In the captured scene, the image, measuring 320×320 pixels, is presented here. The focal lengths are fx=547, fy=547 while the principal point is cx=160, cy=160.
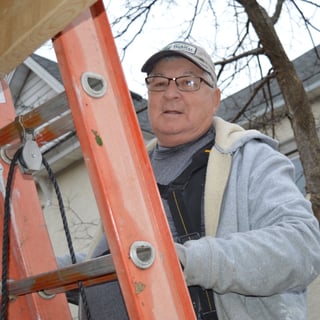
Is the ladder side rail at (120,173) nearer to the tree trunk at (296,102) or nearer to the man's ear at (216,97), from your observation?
the man's ear at (216,97)

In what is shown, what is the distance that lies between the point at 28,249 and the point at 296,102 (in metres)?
4.07

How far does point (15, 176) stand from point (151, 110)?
883 millimetres

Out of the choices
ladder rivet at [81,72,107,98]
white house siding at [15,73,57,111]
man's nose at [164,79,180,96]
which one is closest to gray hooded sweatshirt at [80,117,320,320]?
man's nose at [164,79,180,96]

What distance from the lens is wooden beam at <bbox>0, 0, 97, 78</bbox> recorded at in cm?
102

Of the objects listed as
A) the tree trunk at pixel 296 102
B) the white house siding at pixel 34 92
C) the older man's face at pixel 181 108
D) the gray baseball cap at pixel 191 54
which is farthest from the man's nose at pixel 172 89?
the white house siding at pixel 34 92

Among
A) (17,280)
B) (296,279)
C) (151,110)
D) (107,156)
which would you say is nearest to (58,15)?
(107,156)

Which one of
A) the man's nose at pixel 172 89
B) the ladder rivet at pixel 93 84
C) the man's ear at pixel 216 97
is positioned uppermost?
the man's nose at pixel 172 89

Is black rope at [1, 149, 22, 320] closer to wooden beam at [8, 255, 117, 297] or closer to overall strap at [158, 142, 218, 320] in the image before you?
wooden beam at [8, 255, 117, 297]

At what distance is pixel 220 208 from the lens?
1709 millimetres

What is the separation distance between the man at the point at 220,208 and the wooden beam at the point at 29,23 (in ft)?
1.84

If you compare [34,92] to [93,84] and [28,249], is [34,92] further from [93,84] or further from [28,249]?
[93,84]

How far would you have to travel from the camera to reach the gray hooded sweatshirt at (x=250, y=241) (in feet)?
4.55

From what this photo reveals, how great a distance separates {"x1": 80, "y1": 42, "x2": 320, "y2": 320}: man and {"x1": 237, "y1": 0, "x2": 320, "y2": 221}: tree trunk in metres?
2.78

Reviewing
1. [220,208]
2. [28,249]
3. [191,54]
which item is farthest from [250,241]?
[191,54]
